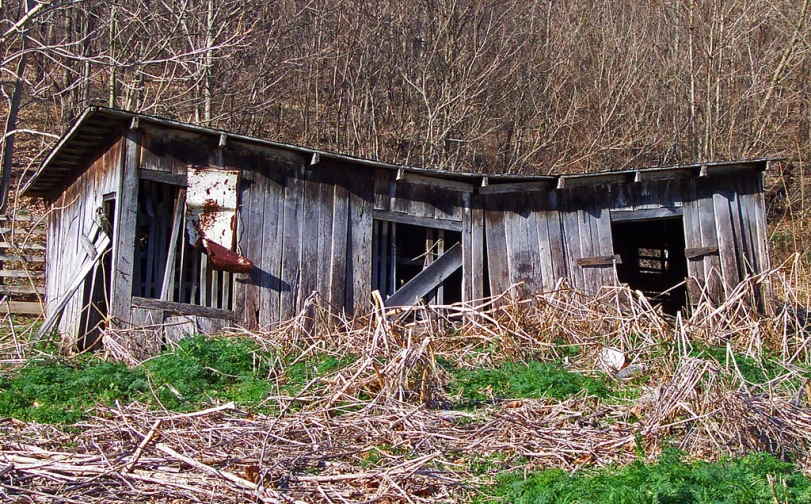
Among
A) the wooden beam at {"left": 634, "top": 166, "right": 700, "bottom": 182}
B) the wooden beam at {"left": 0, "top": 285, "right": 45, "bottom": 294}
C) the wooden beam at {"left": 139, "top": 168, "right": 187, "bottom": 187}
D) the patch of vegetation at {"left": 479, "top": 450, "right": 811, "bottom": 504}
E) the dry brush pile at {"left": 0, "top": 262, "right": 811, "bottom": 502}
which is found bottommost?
the patch of vegetation at {"left": 479, "top": 450, "right": 811, "bottom": 504}

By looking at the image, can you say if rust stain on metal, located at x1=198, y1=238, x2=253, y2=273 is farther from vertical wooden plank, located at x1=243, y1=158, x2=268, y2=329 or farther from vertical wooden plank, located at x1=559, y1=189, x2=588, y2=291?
vertical wooden plank, located at x1=559, y1=189, x2=588, y2=291

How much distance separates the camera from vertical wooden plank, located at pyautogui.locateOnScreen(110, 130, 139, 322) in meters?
9.84

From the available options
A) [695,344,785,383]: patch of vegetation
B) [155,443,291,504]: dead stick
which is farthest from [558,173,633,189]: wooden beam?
[155,443,291,504]: dead stick

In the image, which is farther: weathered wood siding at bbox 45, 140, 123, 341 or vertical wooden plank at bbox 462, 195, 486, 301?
vertical wooden plank at bbox 462, 195, 486, 301

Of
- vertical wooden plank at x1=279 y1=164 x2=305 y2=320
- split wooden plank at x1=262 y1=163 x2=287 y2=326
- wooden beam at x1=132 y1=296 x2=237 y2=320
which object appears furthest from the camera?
vertical wooden plank at x1=279 y1=164 x2=305 y2=320

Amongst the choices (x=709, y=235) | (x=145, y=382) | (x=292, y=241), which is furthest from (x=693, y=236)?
(x=145, y=382)

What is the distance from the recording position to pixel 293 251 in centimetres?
1108

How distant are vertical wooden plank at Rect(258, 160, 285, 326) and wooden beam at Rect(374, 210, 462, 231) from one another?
1.55 m

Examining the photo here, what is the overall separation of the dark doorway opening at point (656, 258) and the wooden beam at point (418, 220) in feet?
13.2

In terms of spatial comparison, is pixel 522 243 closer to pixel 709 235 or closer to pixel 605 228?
pixel 605 228

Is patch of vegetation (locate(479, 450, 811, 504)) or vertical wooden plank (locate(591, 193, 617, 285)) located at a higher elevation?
vertical wooden plank (locate(591, 193, 617, 285))

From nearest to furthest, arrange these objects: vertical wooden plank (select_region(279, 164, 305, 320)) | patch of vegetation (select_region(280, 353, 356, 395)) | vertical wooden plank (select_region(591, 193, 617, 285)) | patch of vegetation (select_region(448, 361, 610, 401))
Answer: patch of vegetation (select_region(448, 361, 610, 401))
patch of vegetation (select_region(280, 353, 356, 395))
vertical wooden plank (select_region(279, 164, 305, 320))
vertical wooden plank (select_region(591, 193, 617, 285))

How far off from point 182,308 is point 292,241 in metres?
1.81

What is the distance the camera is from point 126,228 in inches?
392
